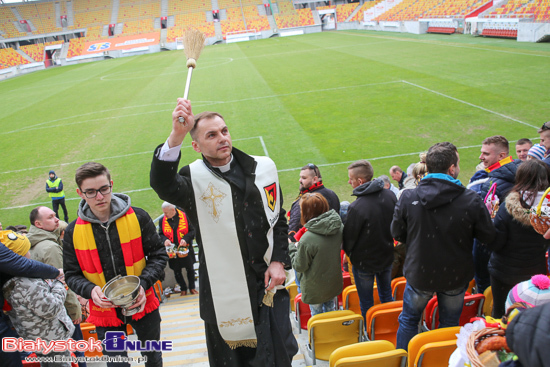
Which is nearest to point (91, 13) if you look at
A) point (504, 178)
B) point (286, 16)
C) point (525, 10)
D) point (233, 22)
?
point (233, 22)

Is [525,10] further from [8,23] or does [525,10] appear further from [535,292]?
[8,23]

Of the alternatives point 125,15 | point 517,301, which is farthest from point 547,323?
point 125,15

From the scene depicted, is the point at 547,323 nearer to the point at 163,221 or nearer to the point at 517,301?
the point at 517,301

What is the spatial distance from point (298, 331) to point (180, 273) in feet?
9.71

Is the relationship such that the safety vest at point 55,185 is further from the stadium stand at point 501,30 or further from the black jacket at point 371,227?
the stadium stand at point 501,30

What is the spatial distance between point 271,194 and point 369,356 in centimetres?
129

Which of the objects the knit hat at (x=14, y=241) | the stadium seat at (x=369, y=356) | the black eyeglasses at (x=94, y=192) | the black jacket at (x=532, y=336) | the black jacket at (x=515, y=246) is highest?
the black eyeglasses at (x=94, y=192)

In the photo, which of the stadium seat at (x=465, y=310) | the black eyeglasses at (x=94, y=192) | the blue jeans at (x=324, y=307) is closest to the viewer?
the black eyeglasses at (x=94, y=192)

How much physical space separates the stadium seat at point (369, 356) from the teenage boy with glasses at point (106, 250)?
1.53 meters

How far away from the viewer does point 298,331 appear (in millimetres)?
4656

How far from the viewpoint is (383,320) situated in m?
3.72

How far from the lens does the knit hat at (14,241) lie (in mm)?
3405

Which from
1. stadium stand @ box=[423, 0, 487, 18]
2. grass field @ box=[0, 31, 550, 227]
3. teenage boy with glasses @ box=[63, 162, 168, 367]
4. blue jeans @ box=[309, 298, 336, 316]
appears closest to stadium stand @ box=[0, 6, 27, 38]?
grass field @ box=[0, 31, 550, 227]

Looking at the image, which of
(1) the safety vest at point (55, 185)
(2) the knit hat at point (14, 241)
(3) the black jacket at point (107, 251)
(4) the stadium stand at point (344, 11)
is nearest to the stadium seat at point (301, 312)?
(3) the black jacket at point (107, 251)
